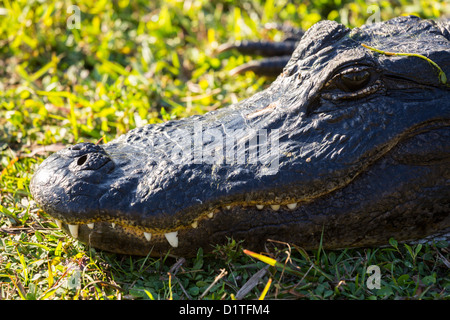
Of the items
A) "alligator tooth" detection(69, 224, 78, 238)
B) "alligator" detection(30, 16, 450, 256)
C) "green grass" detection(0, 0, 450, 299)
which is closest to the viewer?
"alligator" detection(30, 16, 450, 256)

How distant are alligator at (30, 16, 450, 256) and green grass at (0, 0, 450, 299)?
15 centimetres

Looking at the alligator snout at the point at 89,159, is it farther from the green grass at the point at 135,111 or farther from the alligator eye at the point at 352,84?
the alligator eye at the point at 352,84

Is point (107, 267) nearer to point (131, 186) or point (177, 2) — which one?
point (131, 186)

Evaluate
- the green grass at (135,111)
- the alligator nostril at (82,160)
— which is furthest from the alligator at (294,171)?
the green grass at (135,111)

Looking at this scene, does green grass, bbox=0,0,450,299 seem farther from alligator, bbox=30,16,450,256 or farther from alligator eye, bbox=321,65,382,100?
alligator eye, bbox=321,65,382,100

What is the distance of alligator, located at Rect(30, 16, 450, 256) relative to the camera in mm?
2195

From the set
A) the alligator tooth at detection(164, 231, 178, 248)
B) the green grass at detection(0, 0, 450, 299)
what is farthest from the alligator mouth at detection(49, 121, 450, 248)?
the green grass at detection(0, 0, 450, 299)

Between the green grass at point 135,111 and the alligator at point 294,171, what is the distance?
152 millimetres

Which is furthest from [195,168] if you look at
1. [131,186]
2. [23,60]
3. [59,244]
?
[23,60]

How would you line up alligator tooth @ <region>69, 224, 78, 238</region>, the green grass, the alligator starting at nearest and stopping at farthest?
the alligator < alligator tooth @ <region>69, 224, 78, 238</region> < the green grass

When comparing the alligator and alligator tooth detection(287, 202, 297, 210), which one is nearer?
the alligator

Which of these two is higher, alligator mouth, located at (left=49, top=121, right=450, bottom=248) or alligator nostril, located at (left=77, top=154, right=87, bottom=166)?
alligator nostril, located at (left=77, top=154, right=87, bottom=166)

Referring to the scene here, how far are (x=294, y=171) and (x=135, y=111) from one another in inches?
87.2

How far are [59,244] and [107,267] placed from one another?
1.09 feet
